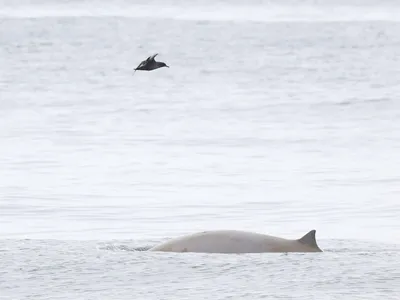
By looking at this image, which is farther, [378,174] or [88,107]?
[88,107]

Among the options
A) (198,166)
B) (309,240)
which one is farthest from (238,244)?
(198,166)

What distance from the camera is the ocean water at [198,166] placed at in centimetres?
886

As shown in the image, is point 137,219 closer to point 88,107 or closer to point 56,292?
point 56,292

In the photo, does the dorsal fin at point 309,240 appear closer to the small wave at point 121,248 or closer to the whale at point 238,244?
the whale at point 238,244

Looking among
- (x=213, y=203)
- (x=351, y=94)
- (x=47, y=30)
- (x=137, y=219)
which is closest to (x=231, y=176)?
(x=213, y=203)

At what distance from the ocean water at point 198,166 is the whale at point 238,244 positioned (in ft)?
0.42

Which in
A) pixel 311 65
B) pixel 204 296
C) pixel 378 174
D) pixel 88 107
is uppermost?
pixel 311 65

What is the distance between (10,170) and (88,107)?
391 inches

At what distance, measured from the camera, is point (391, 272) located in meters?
8.80

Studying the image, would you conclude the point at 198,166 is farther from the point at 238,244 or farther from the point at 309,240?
the point at 309,240

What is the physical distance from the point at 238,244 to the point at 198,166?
7253mm

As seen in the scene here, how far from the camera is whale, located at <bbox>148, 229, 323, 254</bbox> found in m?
9.56

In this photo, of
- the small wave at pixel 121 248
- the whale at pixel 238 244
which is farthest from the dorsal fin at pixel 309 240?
the small wave at pixel 121 248

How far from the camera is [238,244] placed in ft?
31.6
